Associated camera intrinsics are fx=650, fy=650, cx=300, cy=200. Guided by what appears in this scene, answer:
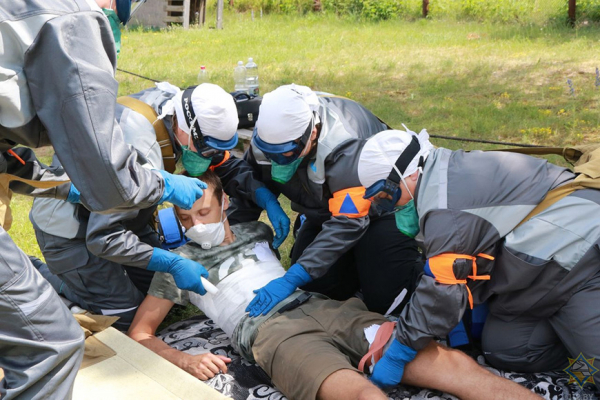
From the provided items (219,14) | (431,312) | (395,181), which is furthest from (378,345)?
(219,14)

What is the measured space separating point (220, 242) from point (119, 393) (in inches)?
44.7

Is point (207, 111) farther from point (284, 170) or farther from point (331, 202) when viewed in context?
point (331, 202)

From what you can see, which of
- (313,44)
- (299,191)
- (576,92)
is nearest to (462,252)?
(299,191)

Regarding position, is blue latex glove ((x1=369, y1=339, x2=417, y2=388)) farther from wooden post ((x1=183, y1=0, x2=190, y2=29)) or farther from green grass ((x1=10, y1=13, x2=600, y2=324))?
wooden post ((x1=183, y1=0, x2=190, y2=29))

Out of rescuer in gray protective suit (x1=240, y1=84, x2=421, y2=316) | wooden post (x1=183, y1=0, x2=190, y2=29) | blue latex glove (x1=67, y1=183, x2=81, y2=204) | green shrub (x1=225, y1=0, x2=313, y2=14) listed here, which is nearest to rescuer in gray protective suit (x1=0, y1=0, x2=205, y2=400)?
blue latex glove (x1=67, y1=183, x2=81, y2=204)

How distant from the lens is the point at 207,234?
382 centimetres

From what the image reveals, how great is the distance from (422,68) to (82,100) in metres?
8.06

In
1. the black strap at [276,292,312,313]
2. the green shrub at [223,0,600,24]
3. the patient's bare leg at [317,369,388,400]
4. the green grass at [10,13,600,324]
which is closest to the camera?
the patient's bare leg at [317,369,388,400]

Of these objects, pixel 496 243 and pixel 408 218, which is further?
pixel 408 218

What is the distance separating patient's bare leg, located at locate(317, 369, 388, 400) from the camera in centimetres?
281

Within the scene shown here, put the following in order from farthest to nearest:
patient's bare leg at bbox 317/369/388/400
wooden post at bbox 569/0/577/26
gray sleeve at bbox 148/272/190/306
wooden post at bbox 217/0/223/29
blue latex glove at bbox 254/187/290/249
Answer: wooden post at bbox 217/0/223/29 → wooden post at bbox 569/0/577/26 → blue latex glove at bbox 254/187/290/249 → gray sleeve at bbox 148/272/190/306 → patient's bare leg at bbox 317/369/388/400

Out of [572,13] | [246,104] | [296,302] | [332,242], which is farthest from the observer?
[572,13]

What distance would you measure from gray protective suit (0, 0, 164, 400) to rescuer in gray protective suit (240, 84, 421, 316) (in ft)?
4.55

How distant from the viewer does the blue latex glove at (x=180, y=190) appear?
325cm
